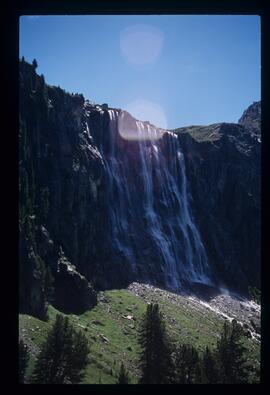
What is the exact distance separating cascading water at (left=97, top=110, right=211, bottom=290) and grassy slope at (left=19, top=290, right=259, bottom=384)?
1054cm

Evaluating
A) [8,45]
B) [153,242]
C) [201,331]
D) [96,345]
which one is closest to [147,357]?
[8,45]

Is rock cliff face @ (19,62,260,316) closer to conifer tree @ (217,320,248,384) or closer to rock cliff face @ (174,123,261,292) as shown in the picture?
rock cliff face @ (174,123,261,292)

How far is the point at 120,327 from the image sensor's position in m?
50.7

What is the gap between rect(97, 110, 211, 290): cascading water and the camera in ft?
247

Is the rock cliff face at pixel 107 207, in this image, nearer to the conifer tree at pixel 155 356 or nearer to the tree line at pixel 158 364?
the conifer tree at pixel 155 356

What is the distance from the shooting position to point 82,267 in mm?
65500

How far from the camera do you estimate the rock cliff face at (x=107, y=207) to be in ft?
195


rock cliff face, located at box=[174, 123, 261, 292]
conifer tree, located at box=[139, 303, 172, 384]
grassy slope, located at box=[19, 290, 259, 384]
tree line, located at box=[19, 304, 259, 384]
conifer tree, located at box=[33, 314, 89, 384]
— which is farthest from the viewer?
rock cliff face, located at box=[174, 123, 261, 292]

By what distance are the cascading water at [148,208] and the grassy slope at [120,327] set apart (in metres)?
10.5

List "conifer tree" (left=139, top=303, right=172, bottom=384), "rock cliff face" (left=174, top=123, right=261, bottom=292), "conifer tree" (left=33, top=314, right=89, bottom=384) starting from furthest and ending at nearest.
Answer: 1. "rock cliff face" (left=174, top=123, right=261, bottom=292)
2. "conifer tree" (left=139, top=303, right=172, bottom=384)
3. "conifer tree" (left=33, top=314, right=89, bottom=384)

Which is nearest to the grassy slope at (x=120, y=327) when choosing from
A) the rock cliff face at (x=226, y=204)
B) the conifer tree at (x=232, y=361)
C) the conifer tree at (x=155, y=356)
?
the conifer tree at (x=155, y=356)

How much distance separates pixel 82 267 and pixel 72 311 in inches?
512

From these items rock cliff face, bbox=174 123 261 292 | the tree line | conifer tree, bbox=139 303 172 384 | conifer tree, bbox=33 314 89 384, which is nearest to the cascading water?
rock cliff face, bbox=174 123 261 292

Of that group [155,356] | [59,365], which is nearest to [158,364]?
[155,356]
